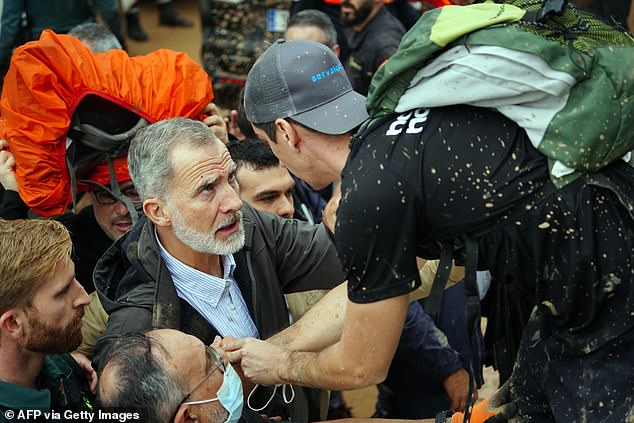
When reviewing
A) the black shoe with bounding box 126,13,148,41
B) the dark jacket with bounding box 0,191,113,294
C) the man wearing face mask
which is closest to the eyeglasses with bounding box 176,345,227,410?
the man wearing face mask

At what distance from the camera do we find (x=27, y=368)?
8.89 ft

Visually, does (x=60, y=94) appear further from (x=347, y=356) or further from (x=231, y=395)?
(x=347, y=356)

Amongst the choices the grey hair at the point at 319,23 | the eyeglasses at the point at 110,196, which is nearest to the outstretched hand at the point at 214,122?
the eyeglasses at the point at 110,196

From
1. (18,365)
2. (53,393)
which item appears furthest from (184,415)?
(18,365)

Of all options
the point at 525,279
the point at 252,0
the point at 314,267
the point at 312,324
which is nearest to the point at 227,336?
the point at 312,324

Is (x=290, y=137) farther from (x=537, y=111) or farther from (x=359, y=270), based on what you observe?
(x=537, y=111)

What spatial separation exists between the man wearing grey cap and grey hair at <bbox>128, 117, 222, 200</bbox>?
40.0 inches

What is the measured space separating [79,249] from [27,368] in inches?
52.3

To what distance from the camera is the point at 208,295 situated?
3.17 meters

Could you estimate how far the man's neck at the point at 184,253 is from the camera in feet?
10.5

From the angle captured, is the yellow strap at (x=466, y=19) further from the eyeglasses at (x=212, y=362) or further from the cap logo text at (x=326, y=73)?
the eyeglasses at (x=212, y=362)

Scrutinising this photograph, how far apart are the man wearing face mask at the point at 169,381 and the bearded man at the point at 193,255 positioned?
280mm

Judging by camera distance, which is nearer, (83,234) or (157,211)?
(157,211)

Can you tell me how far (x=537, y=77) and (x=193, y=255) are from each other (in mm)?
1587
